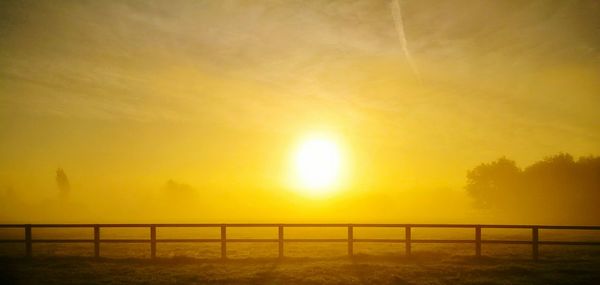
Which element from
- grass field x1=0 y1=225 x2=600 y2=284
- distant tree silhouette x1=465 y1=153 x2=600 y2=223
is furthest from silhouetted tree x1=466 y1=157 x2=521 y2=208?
grass field x1=0 y1=225 x2=600 y2=284

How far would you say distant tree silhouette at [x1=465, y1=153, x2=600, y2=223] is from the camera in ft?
226

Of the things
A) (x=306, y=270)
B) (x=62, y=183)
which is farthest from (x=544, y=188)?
(x=62, y=183)

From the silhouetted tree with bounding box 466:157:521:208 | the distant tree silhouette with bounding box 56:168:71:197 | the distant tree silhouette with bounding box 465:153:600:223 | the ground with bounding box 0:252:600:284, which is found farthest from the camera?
the distant tree silhouette with bounding box 56:168:71:197

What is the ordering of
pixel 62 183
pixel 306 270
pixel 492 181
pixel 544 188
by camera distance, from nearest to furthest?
pixel 306 270 → pixel 544 188 → pixel 492 181 → pixel 62 183

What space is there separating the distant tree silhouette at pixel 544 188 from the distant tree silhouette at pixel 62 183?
505 feet

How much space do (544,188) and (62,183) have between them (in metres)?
170

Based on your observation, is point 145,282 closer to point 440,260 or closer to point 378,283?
point 378,283

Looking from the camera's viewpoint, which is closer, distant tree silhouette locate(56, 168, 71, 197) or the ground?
the ground

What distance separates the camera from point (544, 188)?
252 ft

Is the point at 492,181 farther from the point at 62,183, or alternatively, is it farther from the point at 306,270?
the point at 62,183

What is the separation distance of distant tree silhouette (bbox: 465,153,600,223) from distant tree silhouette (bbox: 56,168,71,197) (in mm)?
153934

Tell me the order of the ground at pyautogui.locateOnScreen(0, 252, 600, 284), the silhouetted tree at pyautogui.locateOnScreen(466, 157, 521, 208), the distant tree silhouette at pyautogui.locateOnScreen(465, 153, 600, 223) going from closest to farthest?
the ground at pyautogui.locateOnScreen(0, 252, 600, 284) → the distant tree silhouette at pyautogui.locateOnScreen(465, 153, 600, 223) → the silhouetted tree at pyautogui.locateOnScreen(466, 157, 521, 208)

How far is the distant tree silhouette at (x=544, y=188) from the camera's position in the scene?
226 feet

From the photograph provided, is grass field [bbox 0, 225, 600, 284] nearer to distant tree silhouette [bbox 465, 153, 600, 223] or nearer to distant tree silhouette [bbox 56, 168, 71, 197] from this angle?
distant tree silhouette [bbox 465, 153, 600, 223]
